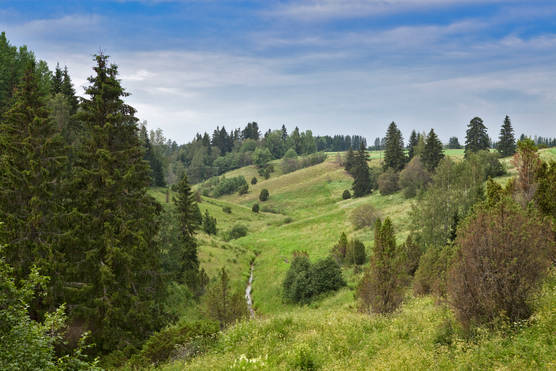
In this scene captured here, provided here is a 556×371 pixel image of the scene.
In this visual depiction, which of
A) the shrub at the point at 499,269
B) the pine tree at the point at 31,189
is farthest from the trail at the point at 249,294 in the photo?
the shrub at the point at 499,269

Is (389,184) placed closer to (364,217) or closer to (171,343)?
(364,217)

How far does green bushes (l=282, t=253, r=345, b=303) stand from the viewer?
3234cm

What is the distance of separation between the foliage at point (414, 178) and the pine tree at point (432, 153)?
4.43ft

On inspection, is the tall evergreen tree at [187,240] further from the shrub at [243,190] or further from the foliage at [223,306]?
the shrub at [243,190]

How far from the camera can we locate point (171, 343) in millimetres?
12820

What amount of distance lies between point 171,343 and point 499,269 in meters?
11.3

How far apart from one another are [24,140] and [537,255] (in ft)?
68.9

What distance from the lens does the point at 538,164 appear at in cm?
2031

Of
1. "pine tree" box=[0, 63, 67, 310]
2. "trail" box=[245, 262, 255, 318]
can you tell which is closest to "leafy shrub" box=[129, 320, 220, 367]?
"pine tree" box=[0, 63, 67, 310]

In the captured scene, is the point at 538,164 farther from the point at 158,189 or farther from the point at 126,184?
the point at 158,189

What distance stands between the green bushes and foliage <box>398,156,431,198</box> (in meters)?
35.0

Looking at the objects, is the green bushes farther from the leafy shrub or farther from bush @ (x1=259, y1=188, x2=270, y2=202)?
bush @ (x1=259, y1=188, x2=270, y2=202)

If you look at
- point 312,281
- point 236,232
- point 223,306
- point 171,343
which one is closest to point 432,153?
point 236,232

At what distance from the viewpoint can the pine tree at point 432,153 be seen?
2635 inches
